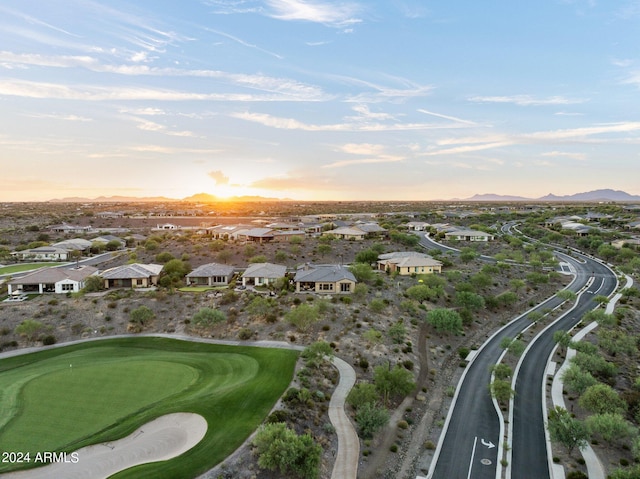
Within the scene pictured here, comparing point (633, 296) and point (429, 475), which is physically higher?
point (633, 296)

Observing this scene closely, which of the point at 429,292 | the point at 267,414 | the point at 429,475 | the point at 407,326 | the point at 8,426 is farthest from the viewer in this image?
the point at 429,292

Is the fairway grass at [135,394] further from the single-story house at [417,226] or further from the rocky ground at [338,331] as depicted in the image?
the single-story house at [417,226]

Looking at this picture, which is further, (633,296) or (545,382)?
(633,296)

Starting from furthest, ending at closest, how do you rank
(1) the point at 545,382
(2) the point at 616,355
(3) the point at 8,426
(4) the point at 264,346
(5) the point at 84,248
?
(5) the point at 84,248 < (2) the point at 616,355 < (4) the point at 264,346 < (1) the point at 545,382 < (3) the point at 8,426

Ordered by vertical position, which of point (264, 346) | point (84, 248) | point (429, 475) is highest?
point (84, 248)

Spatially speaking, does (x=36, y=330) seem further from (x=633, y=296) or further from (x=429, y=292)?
(x=633, y=296)

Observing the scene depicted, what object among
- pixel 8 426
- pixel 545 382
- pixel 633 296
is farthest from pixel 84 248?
pixel 633 296

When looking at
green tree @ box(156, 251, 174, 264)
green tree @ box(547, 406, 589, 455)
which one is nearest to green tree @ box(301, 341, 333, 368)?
green tree @ box(547, 406, 589, 455)

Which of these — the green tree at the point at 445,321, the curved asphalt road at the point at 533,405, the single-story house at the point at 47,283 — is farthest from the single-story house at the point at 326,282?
the single-story house at the point at 47,283
